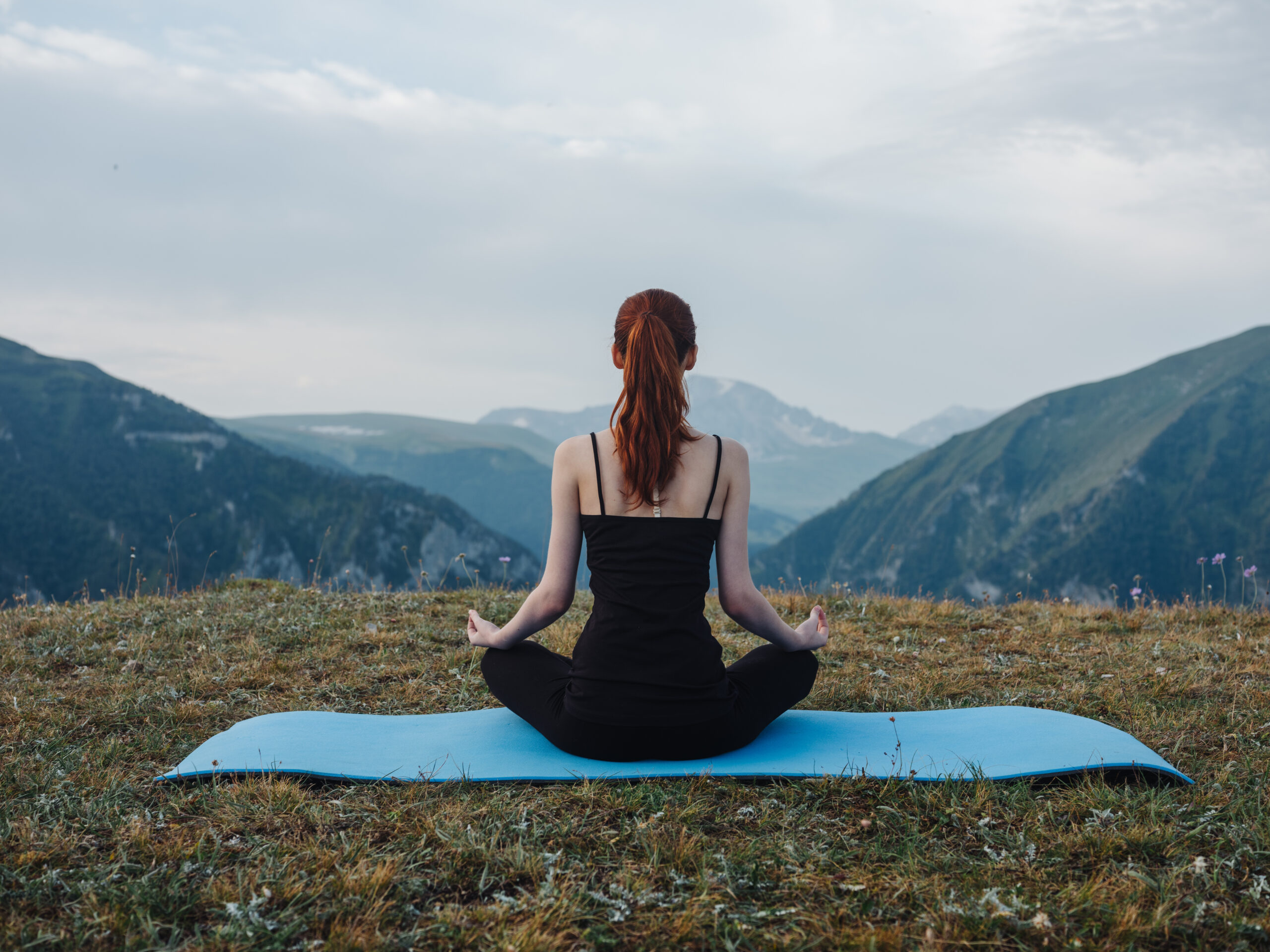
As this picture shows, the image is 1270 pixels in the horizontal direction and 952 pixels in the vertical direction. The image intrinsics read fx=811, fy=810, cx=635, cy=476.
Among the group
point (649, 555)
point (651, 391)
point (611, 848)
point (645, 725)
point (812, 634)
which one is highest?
point (651, 391)

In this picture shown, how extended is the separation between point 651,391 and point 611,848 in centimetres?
245

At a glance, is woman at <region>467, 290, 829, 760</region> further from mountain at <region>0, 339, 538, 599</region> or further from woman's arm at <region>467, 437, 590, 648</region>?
mountain at <region>0, 339, 538, 599</region>

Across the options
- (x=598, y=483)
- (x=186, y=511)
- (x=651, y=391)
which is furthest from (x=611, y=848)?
(x=186, y=511)

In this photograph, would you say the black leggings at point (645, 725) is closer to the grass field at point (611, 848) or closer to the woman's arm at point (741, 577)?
the woman's arm at point (741, 577)

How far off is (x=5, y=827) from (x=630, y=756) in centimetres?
332

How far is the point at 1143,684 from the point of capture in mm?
7082

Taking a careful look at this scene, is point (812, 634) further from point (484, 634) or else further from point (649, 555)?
point (484, 634)

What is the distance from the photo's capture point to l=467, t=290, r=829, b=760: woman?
15.4 feet

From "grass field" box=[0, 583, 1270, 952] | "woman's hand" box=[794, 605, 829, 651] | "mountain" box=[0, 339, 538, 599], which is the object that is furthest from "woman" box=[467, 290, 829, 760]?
"mountain" box=[0, 339, 538, 599]

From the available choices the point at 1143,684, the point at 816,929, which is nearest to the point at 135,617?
the point at 816,929

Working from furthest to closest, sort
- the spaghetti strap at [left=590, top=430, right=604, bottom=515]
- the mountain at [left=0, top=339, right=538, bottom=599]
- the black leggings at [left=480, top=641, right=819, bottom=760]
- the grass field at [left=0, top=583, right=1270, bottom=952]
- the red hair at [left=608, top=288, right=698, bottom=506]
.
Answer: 1. the mountain at [left=0, top=339, right=538, bottom=599]
2. the black leggings at [left=480, top=641, right=819, bottom=760]
3. the spaghetti strap at [left=590, top=430, right=604, bottom=515]
4. the red hair at [left=608, top=288, right=698, bottom=506]
5. the grass field at [left=0, top=583, right=1270, bottom=952]

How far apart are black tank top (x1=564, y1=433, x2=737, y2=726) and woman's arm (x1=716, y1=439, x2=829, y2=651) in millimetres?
166

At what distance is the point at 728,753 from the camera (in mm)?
5281

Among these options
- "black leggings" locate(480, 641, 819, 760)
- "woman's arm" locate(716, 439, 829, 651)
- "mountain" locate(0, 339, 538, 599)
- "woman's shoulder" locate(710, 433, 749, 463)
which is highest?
"woman's shoulder" locate(710, 433, 749, 463)
